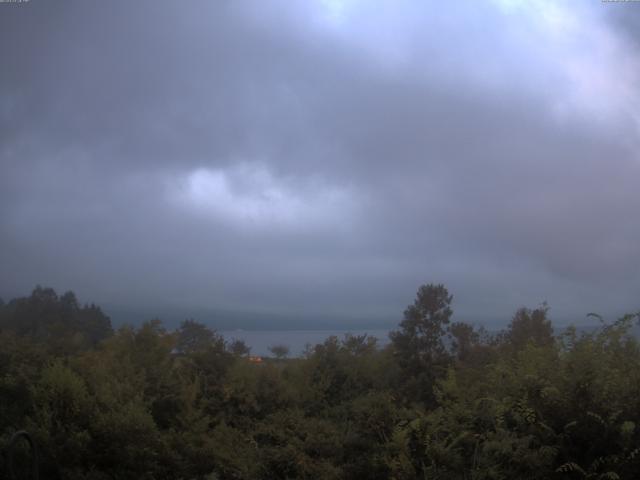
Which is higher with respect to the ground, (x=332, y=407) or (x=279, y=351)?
(x=279, y=351)

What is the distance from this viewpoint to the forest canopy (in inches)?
297

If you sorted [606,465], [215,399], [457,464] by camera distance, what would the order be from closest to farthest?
[606,465] → [457,464] → [215,399]

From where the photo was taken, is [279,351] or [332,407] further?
[279,351]

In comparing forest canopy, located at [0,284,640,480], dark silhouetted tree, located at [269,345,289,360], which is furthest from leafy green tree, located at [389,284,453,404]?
dark silhouetted tree, located at [269,345,289,360]

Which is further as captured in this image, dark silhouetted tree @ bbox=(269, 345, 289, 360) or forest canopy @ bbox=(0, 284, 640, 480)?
dark silhouetted tree @ bbox=(269, 345, 289, 360)

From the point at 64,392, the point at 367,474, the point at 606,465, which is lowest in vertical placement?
the point at 367,474

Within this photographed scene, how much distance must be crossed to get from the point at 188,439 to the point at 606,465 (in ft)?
20.0

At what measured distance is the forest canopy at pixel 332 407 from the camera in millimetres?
7531

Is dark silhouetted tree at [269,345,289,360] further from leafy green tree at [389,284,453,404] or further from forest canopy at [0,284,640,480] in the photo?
leafy green tree at [389,284,453,404]

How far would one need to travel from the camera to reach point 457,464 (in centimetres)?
778

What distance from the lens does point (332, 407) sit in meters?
12.1

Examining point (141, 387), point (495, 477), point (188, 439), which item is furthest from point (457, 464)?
point (141, 387)

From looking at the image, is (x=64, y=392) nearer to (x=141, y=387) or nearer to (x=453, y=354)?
(x=141, y=387)

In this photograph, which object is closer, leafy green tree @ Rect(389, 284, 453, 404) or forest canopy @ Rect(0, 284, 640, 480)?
forest canopy @ Rect(0, 284, 640, 480)
